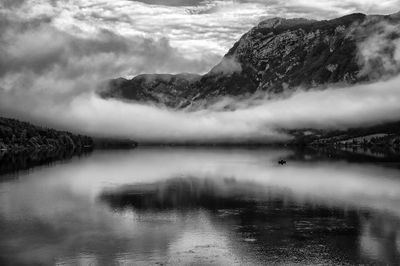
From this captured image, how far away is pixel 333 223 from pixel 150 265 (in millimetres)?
55325

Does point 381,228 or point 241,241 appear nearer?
point 241,241

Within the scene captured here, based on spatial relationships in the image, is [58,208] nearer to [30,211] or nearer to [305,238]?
[30,211]

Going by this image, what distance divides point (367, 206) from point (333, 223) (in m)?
32.9

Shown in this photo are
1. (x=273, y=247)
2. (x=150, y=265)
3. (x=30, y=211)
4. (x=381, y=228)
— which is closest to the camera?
(x=150, y=265)

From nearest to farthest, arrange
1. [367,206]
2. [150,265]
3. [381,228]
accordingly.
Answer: [150,265] → [381,228] → [367,206]

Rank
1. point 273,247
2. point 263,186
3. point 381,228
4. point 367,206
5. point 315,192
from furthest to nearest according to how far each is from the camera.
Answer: point 263,186
point 315,192
point 367,206
point 381,228
point 273,247

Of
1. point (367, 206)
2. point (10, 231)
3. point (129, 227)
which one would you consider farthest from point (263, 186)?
point (10, 231)

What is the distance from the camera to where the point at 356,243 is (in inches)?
3792

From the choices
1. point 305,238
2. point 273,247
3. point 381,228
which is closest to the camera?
point 273,247

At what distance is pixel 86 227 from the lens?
110750 millimetres

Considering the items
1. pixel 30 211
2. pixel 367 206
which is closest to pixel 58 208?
pixel 30 211

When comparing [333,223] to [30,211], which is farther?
[30,211]

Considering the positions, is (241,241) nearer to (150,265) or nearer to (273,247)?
(273,247)

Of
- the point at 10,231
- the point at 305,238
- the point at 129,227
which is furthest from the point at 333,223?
the point at 10,231
